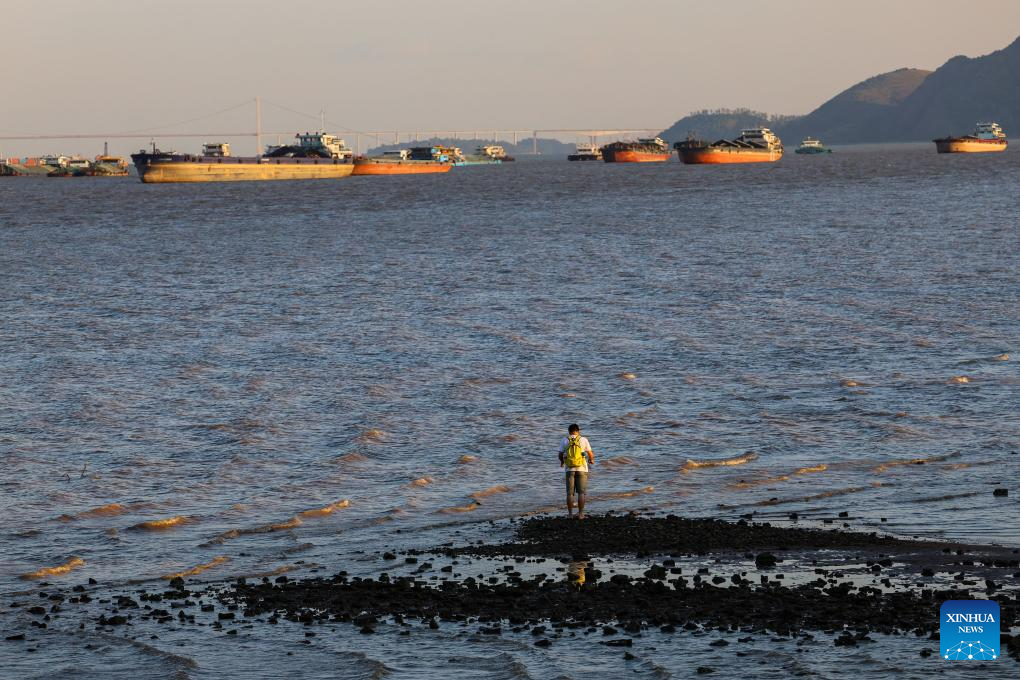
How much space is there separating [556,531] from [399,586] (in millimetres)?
5118

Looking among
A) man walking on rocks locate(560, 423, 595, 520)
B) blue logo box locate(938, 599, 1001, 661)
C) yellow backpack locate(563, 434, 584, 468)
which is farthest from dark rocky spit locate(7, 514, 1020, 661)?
yellow backpack locate(563, 434, 584, 468)

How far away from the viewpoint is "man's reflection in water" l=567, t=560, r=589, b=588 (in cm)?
2405

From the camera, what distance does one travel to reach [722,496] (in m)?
31.6

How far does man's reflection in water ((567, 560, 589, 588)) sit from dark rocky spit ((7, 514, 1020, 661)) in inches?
1.5

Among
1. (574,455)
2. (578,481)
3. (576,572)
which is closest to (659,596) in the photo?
(576,572)

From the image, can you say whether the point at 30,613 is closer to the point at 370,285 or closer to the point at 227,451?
the point at 227,451

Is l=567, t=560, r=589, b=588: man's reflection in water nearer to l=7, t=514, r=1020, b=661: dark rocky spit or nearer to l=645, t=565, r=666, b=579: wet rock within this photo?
l=7, t=514, r=1020, b=661: dark rocky spit

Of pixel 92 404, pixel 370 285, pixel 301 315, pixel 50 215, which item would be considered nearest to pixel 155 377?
pixel 92 404

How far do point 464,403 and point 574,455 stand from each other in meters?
14.7

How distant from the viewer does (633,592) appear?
2314 centimetres

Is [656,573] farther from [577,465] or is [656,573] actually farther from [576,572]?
[577,465]

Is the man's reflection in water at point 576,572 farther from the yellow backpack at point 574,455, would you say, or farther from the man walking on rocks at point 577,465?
the yellow backpack at point 574,455

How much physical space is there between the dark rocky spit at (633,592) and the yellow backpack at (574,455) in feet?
6.85

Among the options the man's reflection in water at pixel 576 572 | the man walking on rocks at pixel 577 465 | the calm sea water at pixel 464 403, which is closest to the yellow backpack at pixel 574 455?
the man walking on rocks at pixel 577 465
